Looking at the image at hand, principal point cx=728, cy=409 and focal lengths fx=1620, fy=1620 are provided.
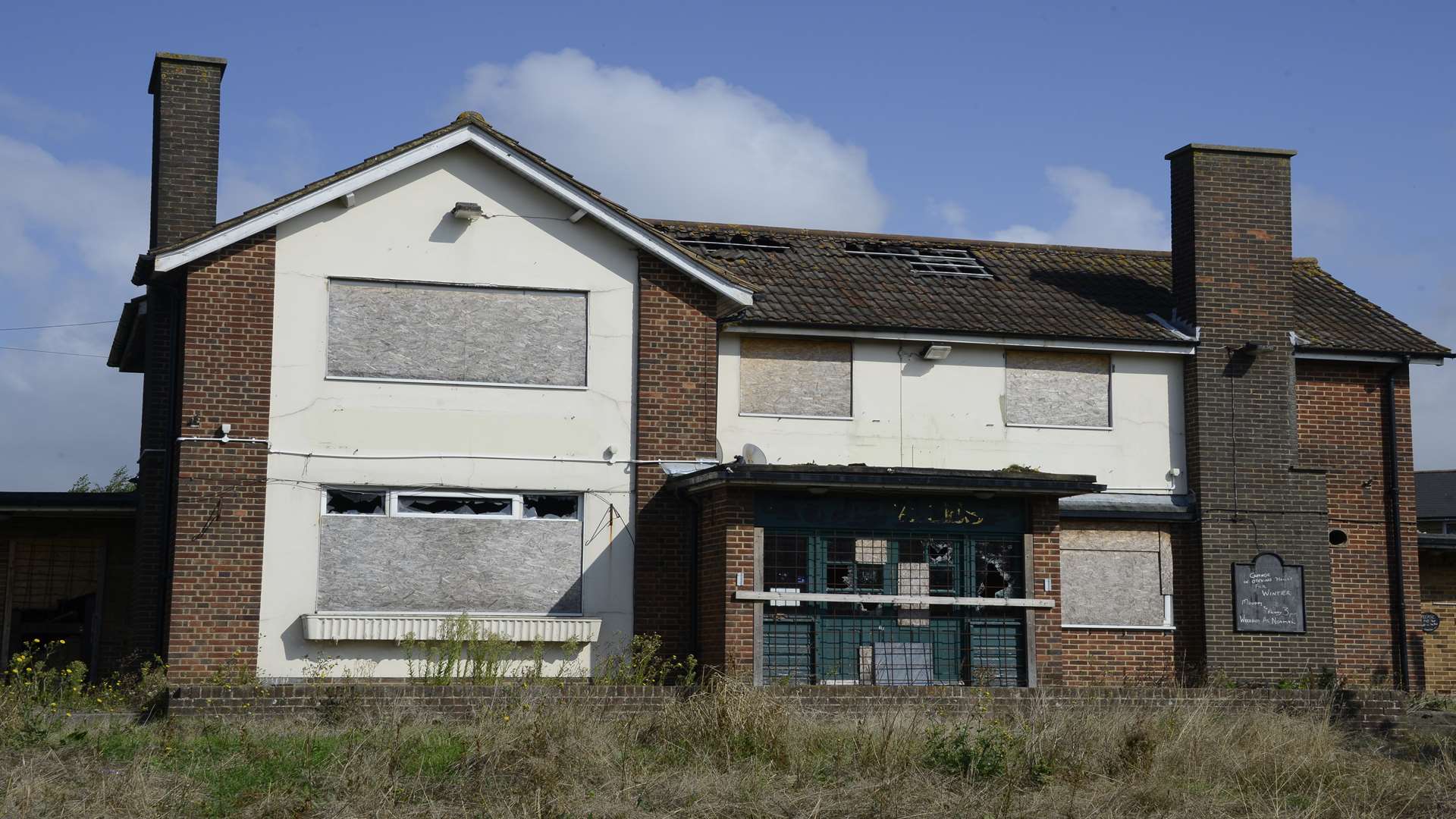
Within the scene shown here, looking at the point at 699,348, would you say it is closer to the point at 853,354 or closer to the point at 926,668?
the point at 853,354

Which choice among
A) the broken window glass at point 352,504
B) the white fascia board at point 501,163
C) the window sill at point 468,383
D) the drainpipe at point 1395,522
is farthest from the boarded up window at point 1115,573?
the broken window glass at point 352,504

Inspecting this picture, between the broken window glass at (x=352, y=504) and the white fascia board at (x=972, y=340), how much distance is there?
4985mm

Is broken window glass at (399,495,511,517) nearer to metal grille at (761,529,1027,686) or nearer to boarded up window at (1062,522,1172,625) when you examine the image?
metal grille at (761,529,1027,686)

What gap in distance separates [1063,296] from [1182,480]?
3.19 m

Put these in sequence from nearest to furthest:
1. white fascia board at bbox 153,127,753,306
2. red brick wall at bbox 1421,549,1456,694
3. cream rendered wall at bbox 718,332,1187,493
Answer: white fascia board at bbox 153,127,753,306 → cream rendered wall at bbox 718,332,1187,493 → red brick wall at bbox 1421,549,1456,694

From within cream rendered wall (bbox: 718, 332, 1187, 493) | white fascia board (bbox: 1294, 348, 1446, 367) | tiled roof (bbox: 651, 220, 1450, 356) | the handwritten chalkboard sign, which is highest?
tiled roof (bbox: 651, 220, 1450, 356)

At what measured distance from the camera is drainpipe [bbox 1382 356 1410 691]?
22781mm

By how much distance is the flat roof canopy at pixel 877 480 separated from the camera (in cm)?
1819

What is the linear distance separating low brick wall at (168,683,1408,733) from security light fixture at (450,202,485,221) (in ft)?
18.9

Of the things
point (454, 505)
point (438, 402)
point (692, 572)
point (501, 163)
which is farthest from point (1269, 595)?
point (501, 163)

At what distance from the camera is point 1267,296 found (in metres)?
22.9

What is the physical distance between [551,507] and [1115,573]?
25.5 feet

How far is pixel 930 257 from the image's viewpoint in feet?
81.9

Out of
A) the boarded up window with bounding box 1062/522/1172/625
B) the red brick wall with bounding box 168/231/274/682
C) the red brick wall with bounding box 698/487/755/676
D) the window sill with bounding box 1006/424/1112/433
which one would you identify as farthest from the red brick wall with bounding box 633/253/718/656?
the boarded up window with bounding box 1062/522/1172/625
